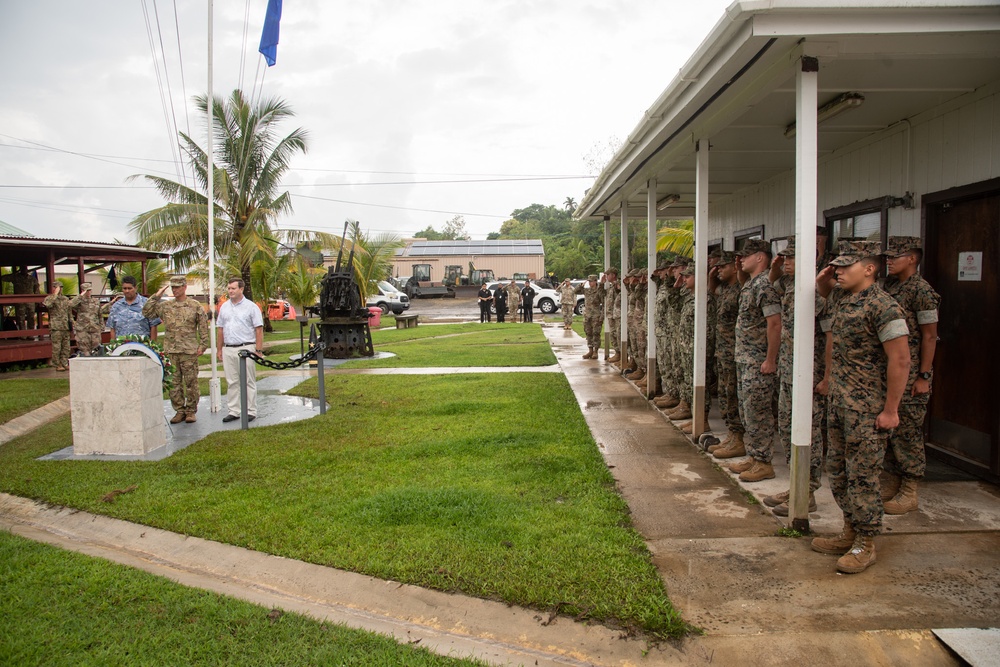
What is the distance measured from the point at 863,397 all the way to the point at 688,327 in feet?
10.9

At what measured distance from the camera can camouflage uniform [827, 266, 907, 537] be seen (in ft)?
11.5

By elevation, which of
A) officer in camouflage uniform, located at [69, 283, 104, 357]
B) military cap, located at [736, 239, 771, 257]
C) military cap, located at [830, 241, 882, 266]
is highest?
military cap, located at [736, 239, 771, 257]

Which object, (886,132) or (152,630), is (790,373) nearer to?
(886,132)

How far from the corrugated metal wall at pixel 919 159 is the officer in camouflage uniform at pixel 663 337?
5.81 ft

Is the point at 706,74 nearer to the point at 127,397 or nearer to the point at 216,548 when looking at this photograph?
the point at 216,548

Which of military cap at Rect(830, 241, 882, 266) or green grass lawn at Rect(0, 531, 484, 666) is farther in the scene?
military cap at Rect(830, 241, 882, 266)

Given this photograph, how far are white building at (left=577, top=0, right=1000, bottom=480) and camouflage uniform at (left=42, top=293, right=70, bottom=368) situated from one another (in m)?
11.8

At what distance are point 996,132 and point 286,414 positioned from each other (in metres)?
7.47

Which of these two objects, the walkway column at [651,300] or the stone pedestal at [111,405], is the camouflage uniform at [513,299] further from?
the stone pedestal at [111,405]

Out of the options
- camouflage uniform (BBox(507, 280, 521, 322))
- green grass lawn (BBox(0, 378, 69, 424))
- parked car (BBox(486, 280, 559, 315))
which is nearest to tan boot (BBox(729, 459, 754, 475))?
green grass lawn (BBox(0, 378, 69, 424))

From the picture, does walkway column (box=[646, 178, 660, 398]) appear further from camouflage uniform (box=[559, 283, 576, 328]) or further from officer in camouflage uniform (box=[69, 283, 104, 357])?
camouflage uniform (box=[559, 283, 576, 328])

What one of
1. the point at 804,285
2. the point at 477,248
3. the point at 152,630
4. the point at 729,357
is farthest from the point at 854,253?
the point at 477,248

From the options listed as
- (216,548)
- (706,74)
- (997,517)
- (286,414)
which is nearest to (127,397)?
(286,414)

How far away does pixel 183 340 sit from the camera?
7.71 meters
